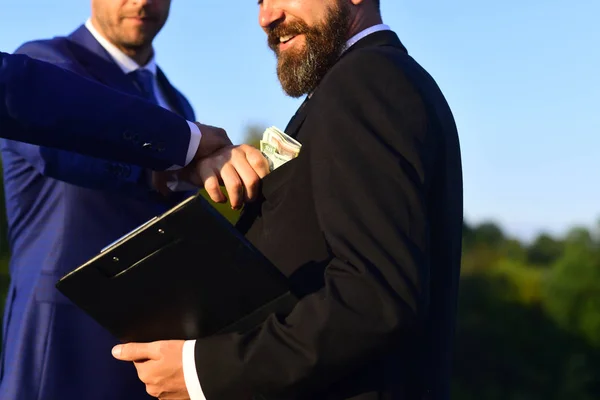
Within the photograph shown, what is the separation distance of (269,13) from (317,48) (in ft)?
0.69

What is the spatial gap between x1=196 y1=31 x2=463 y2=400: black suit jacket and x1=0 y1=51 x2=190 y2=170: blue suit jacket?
47cm

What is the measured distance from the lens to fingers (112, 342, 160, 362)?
8.11ft

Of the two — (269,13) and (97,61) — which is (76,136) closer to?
(269,13)

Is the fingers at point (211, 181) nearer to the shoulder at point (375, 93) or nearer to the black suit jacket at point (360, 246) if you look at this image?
the black suit jacket at point (360, 246)

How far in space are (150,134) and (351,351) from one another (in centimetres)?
99

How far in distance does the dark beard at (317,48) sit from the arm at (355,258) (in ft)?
Answer: 1.54

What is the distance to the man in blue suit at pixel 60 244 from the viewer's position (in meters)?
3.48

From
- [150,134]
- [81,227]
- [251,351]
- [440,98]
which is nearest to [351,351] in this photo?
[251,351]

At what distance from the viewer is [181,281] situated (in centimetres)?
237

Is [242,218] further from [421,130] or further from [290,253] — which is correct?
[421,130]

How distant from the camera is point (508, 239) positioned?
75312 mm

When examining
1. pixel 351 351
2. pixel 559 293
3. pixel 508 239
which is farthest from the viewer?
pixel 508 239

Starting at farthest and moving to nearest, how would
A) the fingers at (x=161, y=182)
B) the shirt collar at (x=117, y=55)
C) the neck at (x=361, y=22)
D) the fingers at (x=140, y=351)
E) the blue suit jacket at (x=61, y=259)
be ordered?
the shirt collar at (x=117, y=55) → the blue suit jacket at (x=61, y=259) → the fingers at (x=161, y=182) → the neck at (x=361, y=22) → the fingers at (x=140, y=351)

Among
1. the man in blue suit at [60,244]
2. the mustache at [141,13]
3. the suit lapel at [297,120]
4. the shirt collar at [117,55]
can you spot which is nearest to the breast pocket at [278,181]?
the suit lapel at [297,120]
